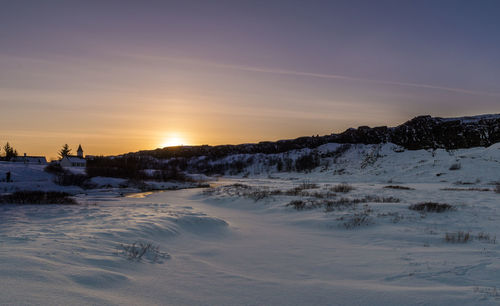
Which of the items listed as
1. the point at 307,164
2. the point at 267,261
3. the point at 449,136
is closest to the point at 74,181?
the point at 267,261

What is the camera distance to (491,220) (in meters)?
12.4

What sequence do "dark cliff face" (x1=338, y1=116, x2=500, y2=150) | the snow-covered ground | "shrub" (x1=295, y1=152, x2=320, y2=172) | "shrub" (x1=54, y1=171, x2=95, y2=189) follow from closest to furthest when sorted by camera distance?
1. the snow-covered ground
2. "shrub" (x1=54, y1=171, x2=95, y2=189)
3. "dark cliff face" (x1=338, y1=116, x2=500, y2=150)
4. "shrub" (x1=295, y1=152, x2=320, y2=172)

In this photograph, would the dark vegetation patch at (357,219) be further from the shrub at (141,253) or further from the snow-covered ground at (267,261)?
the shrub at (141,253)

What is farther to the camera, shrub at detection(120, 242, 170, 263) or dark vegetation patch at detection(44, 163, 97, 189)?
dark vegetation patch at detection(44, 163, 97, 189)

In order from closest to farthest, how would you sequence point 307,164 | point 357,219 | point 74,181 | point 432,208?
point 357,219 → point 432,208 → point 74,181 → point 307,164

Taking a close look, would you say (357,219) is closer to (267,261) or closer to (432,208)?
(432,208)

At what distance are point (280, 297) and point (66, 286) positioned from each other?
3409mm

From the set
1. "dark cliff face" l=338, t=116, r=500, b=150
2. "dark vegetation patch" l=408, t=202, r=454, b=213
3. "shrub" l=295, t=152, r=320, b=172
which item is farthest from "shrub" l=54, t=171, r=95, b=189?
"dark cliff face" l=338, t=116, r=500, b=150

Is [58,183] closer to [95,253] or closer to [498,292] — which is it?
[95,253]

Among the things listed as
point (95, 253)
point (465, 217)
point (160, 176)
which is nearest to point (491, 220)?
point (465, 217)

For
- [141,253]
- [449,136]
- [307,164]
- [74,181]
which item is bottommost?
[74,181]

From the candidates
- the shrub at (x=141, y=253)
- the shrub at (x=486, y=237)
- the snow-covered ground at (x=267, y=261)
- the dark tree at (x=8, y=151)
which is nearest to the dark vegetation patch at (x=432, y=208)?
the snow-covered ground at (x=267, y=261)

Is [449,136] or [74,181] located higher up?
[449,136]

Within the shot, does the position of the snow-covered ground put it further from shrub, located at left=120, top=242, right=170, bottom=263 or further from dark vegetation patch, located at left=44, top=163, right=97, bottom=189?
dark vegetation patch, located at left=44, top=163, right=97, bottom=189
